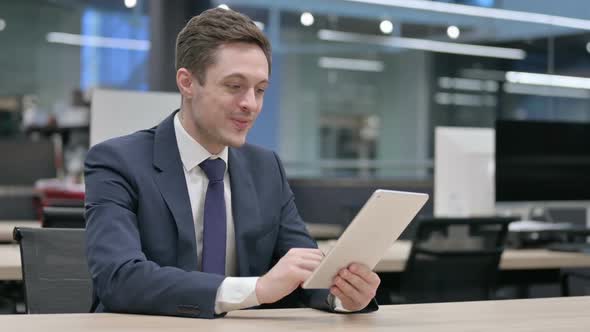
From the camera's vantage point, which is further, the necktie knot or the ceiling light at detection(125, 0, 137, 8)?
the ceiling light at detection(125, 0, 137, 8)

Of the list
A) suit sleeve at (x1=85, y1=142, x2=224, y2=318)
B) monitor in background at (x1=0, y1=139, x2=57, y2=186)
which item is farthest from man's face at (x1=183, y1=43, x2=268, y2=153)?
monitor in background at (x1=0, y1=139, x2=57, y2=186)

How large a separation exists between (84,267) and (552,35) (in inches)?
268

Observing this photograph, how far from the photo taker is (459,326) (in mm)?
1584

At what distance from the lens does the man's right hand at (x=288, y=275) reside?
1580mm

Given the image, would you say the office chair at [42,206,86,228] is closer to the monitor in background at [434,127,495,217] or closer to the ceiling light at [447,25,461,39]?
the monitor in background at [434,127,495,217]

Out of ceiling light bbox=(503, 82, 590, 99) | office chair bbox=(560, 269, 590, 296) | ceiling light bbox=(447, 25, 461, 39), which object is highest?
ceiling light bbox=(447, 25, 461, 39)

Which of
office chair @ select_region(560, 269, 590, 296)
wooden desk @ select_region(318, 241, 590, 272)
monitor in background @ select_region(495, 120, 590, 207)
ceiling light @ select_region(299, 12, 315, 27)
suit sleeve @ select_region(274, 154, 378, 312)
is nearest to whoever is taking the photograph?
suit sleeve @ select_region(274, 154, 378, 312)

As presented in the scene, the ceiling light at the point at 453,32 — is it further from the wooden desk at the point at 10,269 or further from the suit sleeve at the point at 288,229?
the suit sleeve at the point at 288,229

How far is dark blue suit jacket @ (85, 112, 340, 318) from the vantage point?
1633mm

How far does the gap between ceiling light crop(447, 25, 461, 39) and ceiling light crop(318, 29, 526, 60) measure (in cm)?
10

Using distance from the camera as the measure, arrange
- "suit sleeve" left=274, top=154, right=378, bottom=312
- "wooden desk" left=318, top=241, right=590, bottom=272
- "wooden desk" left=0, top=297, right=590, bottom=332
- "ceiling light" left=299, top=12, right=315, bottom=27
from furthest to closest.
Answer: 1. "ceiling light" left=299, top=12, right=315, bottom=27
2. "wooden desk" left=318, top=241, right=590, bottom=272
3. "suit sleeve" left=274, top=154, right=378, bottom=312
4. "wooden desk" left=0, top=297, right=590, bottom=332

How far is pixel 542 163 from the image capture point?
13.3 feet

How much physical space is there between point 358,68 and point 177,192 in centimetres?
693

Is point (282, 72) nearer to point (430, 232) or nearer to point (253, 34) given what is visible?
point (430, 232)
